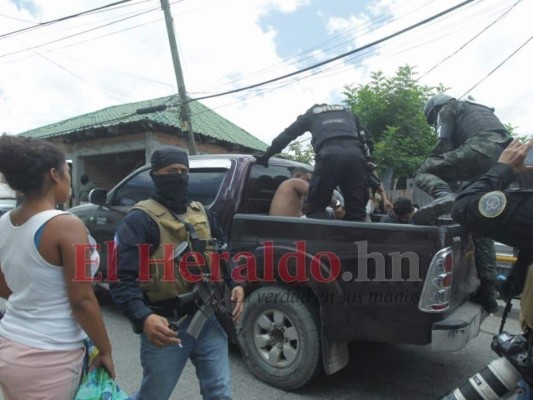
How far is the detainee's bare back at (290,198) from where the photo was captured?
12.9ft

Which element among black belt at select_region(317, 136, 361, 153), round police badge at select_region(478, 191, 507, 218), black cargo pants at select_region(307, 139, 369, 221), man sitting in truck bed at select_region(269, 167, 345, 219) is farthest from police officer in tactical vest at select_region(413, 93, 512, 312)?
round police badge at select_region(478, 191, 507, 218)

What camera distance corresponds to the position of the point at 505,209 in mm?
1601

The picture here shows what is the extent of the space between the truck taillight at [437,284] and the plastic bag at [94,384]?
186cm

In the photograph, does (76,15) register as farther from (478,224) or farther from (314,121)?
(478,224)

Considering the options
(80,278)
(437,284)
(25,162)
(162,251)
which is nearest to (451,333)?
(437,284)

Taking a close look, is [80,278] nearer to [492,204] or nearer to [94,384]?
[94,384]

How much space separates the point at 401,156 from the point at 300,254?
9866 millimetres

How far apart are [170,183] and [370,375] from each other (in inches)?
98.3

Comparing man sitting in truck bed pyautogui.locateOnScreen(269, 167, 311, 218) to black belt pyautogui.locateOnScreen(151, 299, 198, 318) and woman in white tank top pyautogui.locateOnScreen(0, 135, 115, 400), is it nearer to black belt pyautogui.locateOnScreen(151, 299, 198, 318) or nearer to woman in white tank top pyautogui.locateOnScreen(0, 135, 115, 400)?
black belt pyautogui.locateOnScreen(151, 299, 198, 318)

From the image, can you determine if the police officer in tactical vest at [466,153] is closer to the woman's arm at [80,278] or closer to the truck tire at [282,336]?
the truck tire at [282,336]

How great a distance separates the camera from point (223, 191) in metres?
3.88

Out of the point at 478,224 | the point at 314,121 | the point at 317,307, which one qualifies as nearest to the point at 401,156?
the point at 314,121

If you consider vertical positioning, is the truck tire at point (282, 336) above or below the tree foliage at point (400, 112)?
below

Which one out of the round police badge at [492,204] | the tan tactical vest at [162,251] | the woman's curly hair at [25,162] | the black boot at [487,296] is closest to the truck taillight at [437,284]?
the black boot at [487,296]
